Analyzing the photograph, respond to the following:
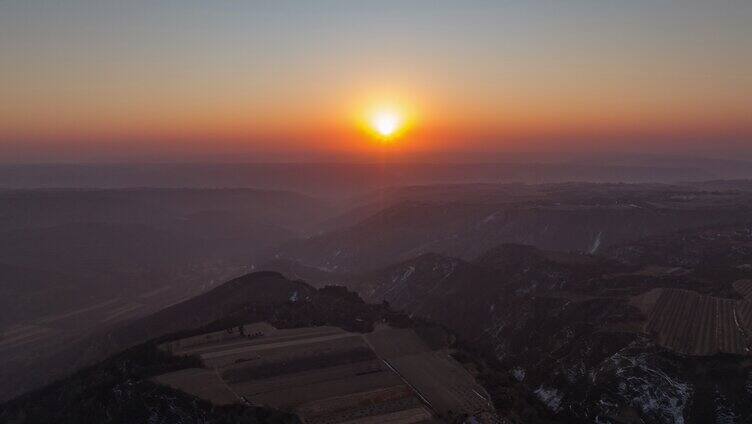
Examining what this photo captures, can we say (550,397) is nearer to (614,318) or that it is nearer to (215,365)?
(614,318)

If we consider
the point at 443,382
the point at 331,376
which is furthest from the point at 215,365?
the point at 443,382

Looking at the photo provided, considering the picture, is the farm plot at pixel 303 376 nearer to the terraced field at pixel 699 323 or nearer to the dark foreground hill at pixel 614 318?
the dark foreground hill at pixel 614 318

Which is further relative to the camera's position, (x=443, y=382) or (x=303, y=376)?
(x=303, y=376)

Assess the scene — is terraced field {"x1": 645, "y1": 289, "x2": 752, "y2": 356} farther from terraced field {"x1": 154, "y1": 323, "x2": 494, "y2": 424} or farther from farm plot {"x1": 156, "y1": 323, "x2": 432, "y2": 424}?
farm plot {"x1": 156, "y1": 323, "x2": 432, "y2": 424}

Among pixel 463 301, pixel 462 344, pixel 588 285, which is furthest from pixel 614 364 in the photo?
pixel 463 301

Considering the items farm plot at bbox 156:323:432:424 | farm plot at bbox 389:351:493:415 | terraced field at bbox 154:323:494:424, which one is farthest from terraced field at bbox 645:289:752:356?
farm plot at bbox 156:323:432:424

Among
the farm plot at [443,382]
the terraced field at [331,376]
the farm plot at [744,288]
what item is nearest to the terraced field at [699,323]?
the farm plot at [744,288]
